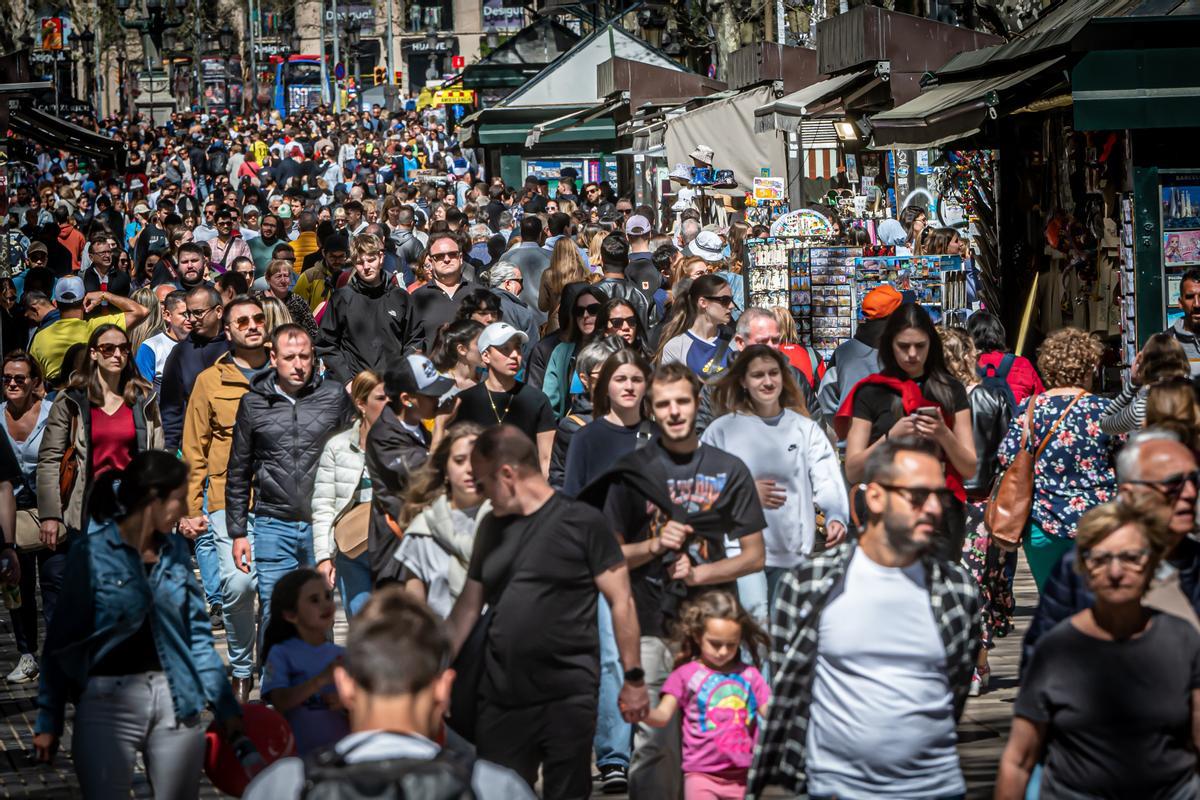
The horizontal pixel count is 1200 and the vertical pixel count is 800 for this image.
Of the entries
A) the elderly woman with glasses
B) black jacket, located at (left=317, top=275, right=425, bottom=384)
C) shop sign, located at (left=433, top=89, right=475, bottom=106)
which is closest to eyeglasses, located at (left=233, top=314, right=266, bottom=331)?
black jacket, located at (left=317, top=275, right=425, bottom=384)

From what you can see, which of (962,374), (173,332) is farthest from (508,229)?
(962,374)

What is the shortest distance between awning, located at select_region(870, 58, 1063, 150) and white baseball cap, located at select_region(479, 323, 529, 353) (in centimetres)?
635

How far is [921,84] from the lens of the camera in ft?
57.6

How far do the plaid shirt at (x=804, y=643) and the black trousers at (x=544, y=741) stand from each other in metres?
0.80

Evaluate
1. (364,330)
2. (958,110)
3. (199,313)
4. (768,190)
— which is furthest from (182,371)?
(768,190)

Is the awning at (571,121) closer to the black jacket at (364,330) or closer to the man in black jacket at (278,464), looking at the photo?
the black jacket at (364,330)

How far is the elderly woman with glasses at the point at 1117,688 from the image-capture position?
464 cm

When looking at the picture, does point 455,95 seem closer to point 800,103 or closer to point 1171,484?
point 800,103

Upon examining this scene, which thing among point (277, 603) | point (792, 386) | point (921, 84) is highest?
point (921, 84)

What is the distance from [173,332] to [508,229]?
10881 mm

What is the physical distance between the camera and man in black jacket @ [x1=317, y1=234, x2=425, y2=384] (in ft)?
40.3

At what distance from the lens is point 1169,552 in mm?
5352

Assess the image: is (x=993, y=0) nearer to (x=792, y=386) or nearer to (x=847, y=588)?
(x=792, y=386)

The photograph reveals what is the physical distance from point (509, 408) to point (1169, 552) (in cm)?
374
